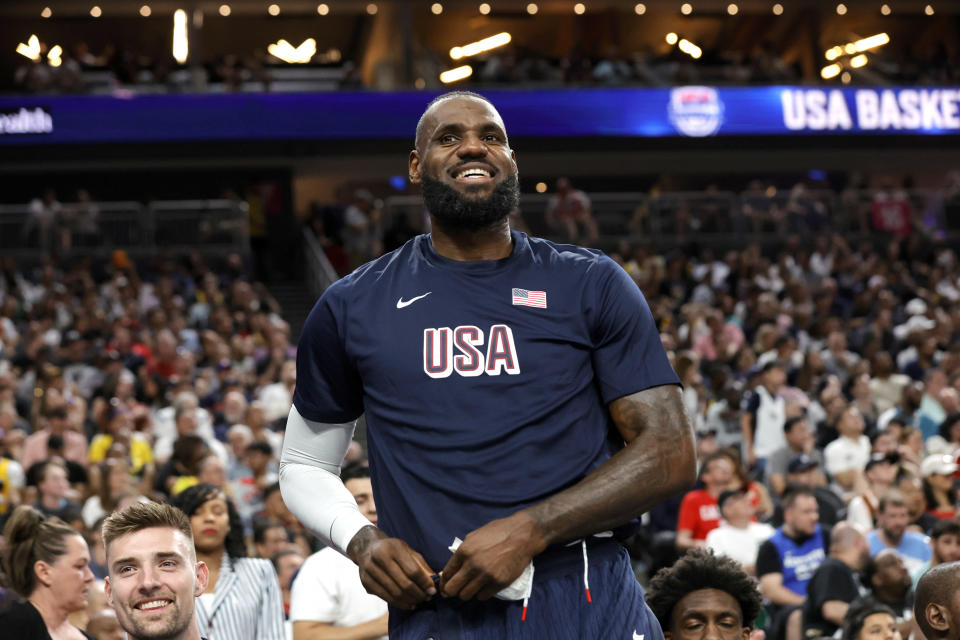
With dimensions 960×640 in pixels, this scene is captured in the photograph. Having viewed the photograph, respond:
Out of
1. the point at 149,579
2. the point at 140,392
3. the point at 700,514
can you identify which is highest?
the point at 149,579

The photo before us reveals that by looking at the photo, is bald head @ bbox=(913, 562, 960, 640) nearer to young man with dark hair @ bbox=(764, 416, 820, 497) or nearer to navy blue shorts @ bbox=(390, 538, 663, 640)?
navy blue shorts @ bbox=(390, 538, 663, 640)

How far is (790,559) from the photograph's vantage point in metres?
7.77

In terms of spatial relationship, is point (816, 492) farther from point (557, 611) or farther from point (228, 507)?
point (557, 611)

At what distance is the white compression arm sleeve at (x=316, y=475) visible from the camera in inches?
98.0

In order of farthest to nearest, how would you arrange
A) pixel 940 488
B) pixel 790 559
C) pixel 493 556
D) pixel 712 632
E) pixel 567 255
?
pixel 940 488 < pixel 790 559 < pixel 712 632 < pixel 567 255 < pixel 493 556

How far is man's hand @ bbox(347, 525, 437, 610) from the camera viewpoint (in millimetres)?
2258

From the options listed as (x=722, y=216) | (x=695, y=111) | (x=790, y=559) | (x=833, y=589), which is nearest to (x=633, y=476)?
(x=833, y=589)

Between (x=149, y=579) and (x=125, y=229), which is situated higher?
(x=149, y=579)

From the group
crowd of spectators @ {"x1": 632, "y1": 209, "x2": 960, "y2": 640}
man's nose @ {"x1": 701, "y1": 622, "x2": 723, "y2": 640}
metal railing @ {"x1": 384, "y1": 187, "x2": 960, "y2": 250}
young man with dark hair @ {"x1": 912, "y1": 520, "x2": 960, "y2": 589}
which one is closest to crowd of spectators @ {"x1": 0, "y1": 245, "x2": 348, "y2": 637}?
man's nose @ {"x1": 701, "y1": 622, "x2": 723, "y2": 640}

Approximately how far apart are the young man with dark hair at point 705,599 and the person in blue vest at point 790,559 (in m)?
3.59

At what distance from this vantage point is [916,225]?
21.2 m

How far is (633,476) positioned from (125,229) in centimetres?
1755

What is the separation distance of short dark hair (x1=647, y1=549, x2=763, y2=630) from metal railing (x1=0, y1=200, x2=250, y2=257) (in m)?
15.6

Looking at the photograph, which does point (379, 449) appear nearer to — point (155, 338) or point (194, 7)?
point (155, 338)
